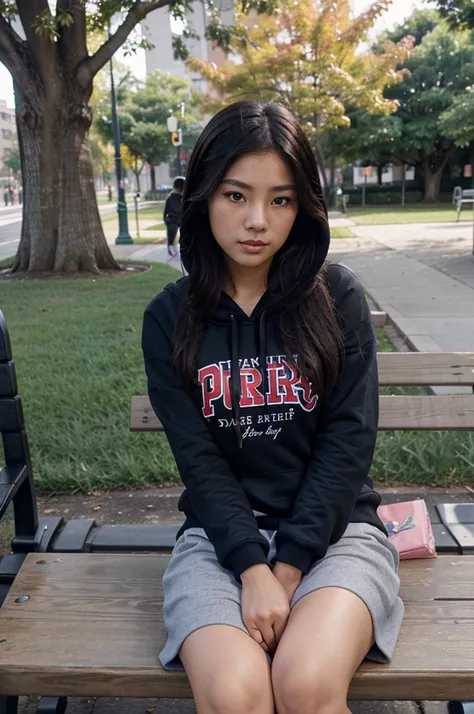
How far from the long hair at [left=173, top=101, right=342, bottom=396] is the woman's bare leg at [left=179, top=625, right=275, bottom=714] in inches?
27.2

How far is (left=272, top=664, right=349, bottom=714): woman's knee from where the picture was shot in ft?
4.90

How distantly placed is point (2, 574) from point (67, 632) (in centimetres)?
44

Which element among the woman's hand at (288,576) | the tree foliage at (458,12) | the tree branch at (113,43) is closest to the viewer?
the woman's hand at (288,576)

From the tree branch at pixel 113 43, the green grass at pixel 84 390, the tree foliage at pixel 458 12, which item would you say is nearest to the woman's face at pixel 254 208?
the green grass at pixel 84 390

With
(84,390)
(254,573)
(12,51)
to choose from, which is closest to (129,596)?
(254,573)

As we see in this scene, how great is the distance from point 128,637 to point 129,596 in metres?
0.19

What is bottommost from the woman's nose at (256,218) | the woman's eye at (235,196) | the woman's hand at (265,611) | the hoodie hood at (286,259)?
the woman's hand at (265,611)

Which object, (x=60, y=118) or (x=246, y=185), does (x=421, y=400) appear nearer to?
(x=246, y=185)

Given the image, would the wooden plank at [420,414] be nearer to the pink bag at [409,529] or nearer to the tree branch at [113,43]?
the pink bag at [409,529]

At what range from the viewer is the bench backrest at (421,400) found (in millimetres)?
2555

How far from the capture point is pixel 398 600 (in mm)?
1817

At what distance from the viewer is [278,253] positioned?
208 cm

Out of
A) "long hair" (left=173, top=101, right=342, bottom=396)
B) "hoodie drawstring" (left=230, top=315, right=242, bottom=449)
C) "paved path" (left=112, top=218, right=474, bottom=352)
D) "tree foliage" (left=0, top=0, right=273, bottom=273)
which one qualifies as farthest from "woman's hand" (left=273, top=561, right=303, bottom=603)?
"tree foliage" (left=0, top=0, right=273, bottom=273)

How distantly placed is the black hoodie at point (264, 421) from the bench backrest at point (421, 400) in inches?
20.9
